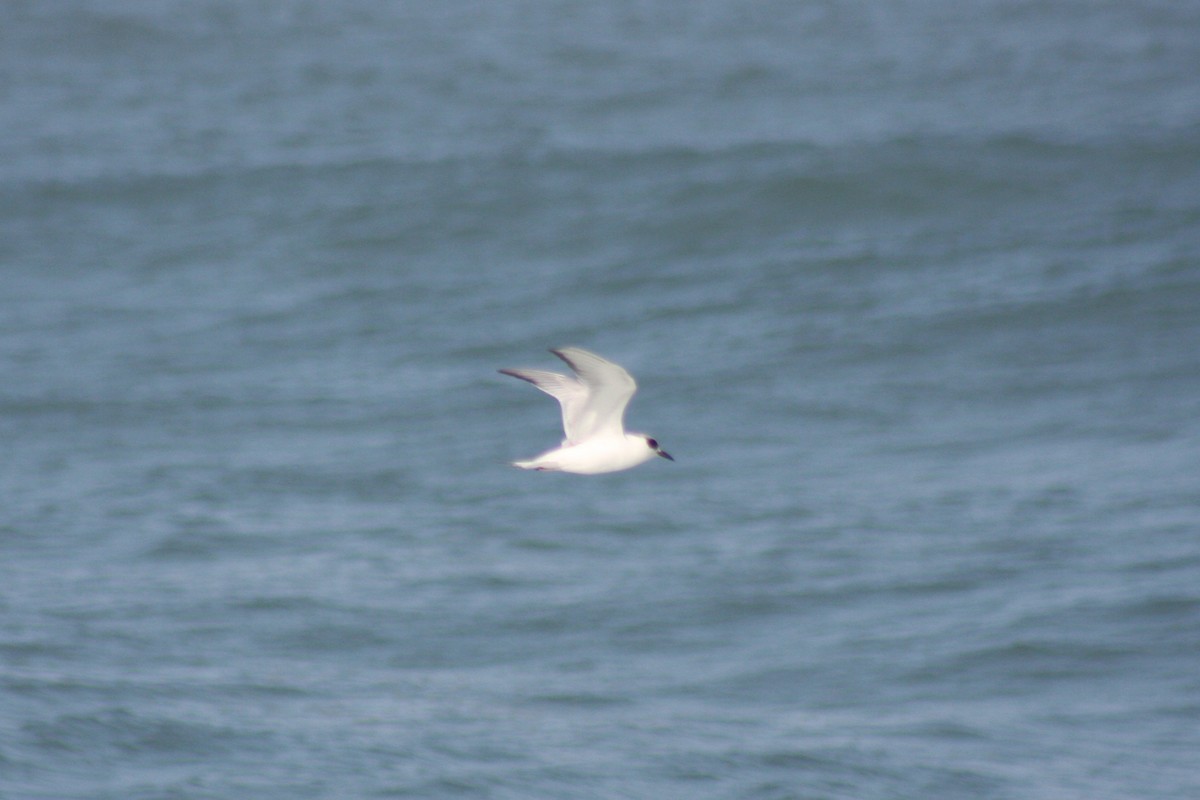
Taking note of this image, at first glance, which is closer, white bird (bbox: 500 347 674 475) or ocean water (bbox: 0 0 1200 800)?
white bird (bbox: 500 347 674 475)

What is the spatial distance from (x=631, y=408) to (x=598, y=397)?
44.4 feet

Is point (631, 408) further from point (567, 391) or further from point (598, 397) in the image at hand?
point (598, 397)

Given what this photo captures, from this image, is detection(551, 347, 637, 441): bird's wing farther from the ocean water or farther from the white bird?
the ocean water

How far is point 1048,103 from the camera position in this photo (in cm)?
3138

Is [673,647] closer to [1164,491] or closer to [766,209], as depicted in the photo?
[1164,491]

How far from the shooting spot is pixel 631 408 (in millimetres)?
23688

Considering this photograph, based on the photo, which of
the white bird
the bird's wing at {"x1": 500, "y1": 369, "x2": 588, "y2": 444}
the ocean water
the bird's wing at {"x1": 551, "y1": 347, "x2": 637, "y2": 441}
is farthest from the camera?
the ocean water

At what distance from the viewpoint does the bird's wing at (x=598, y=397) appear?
31.1 feet

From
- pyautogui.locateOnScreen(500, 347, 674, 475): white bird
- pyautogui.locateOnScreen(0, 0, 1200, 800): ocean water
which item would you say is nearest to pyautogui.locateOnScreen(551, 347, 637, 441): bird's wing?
pyautogui.locateOnScreen(500, 347, 674, 475): white bird

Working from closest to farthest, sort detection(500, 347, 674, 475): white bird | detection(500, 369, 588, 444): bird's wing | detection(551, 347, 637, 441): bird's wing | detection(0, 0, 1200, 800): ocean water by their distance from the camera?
detection(551, 347, 637, 441): bird's wing → detection(500, 347, 674, 475): white bird → detection(500, 369, 588, 444): bird's wing → detection(0, 0, 1200, 800): ocean water

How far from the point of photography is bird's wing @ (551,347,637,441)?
949 cm

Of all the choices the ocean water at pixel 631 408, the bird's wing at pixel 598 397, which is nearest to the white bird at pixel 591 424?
the bird's wing at pixel 598 397

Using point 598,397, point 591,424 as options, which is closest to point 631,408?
point 591,424

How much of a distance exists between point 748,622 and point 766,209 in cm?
1217
